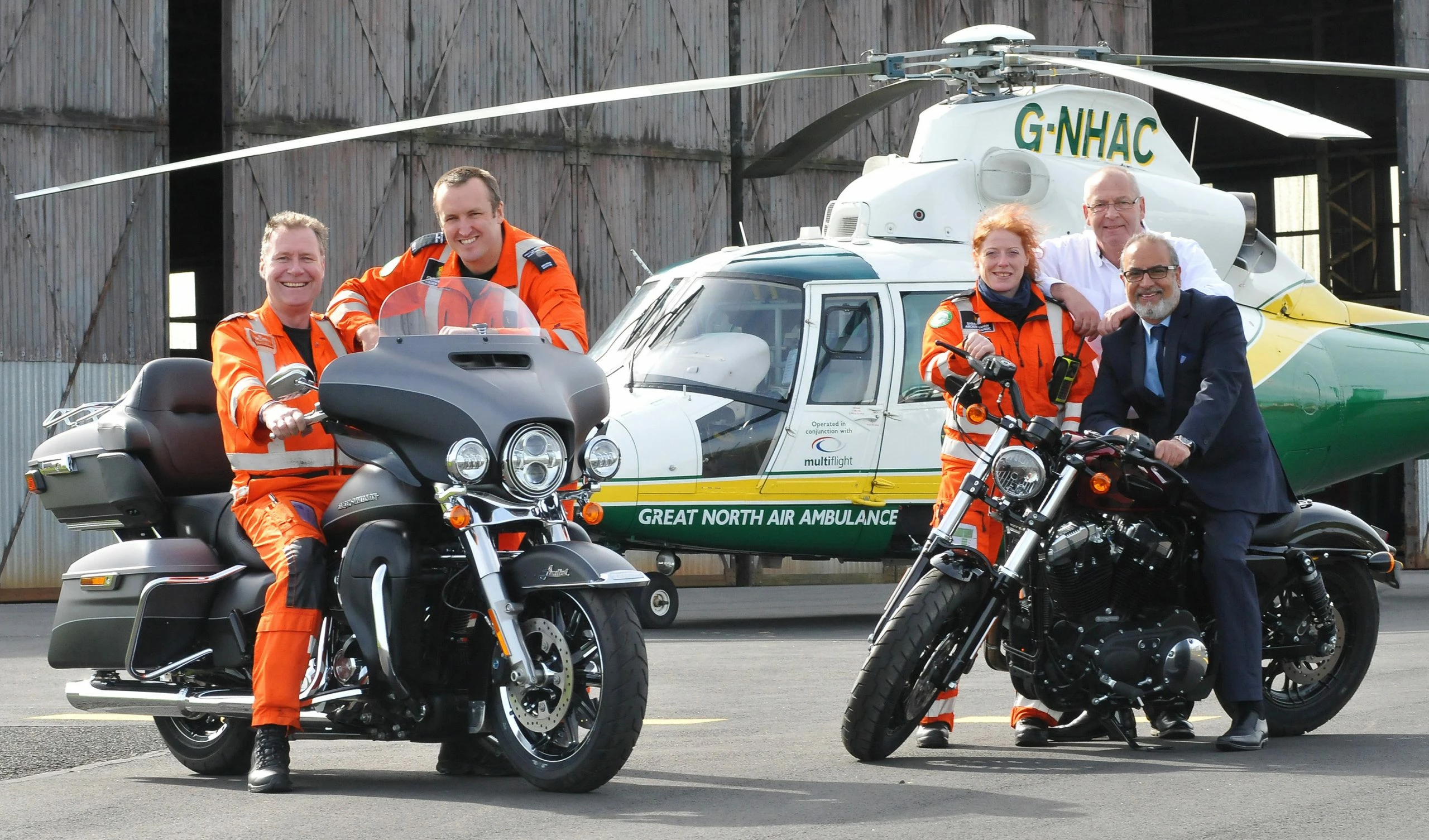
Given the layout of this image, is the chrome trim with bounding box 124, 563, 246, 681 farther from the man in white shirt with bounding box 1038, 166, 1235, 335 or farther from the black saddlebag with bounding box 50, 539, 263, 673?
the man in white shirt with bounding box 1038, 166, 1235, 335

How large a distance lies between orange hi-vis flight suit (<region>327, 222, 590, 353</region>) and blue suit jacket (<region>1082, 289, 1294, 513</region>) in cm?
186

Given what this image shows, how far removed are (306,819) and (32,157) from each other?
1357 centimetres

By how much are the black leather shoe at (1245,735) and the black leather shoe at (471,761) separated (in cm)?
235

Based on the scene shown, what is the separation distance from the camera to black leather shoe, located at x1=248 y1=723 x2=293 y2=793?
537 cm

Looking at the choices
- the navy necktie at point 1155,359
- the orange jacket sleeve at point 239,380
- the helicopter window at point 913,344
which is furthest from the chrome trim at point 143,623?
the helicopter window at point 913,344

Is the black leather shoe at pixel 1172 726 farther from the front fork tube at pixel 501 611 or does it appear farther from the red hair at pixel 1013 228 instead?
the front fork tube at pixel 501 611

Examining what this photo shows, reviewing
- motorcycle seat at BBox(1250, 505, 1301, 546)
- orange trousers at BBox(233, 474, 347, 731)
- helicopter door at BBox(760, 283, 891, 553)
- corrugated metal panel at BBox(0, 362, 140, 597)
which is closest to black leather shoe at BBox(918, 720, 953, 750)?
motorcycle seat at BBox(1250, 505, 1301, 546)

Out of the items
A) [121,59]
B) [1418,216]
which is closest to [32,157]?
[121,59]

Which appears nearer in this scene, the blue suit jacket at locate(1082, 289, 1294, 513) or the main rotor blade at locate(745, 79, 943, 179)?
the blue suit jacket at locate(1082, 289, 1294, 513)

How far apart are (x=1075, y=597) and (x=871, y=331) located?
6.07m

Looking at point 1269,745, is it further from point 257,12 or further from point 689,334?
point 257,12

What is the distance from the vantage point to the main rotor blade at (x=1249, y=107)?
7.89m

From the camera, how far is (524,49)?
19172mm

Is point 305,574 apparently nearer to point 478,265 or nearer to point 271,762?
point 271,762
